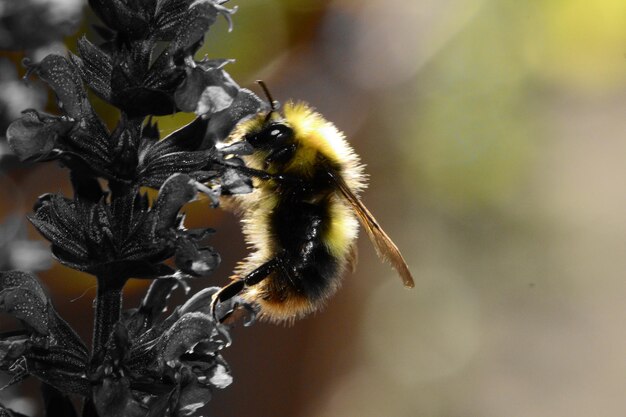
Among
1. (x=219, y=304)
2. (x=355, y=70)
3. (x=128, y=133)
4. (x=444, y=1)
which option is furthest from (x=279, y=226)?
(x=444, y=1)

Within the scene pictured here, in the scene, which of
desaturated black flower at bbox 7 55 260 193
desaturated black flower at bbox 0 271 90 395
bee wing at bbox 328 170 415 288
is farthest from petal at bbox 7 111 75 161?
bee wing at bbox 328 170 415 288

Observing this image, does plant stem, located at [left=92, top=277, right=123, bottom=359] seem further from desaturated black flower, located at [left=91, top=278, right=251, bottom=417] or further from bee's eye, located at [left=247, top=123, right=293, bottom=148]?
bee's eye, located at [left=247, top=123, right=293, bottom=148]

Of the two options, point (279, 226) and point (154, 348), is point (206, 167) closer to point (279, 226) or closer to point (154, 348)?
point (154, 348)

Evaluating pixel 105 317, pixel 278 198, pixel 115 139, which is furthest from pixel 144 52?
pixel 278 198

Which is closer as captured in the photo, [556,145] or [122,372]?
[122,372]

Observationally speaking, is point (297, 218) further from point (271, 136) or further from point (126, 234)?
point (126, 234)

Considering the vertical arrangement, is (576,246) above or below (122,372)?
below

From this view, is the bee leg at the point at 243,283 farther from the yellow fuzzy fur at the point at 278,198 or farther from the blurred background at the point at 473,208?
the blurred background at the point at 473,208
